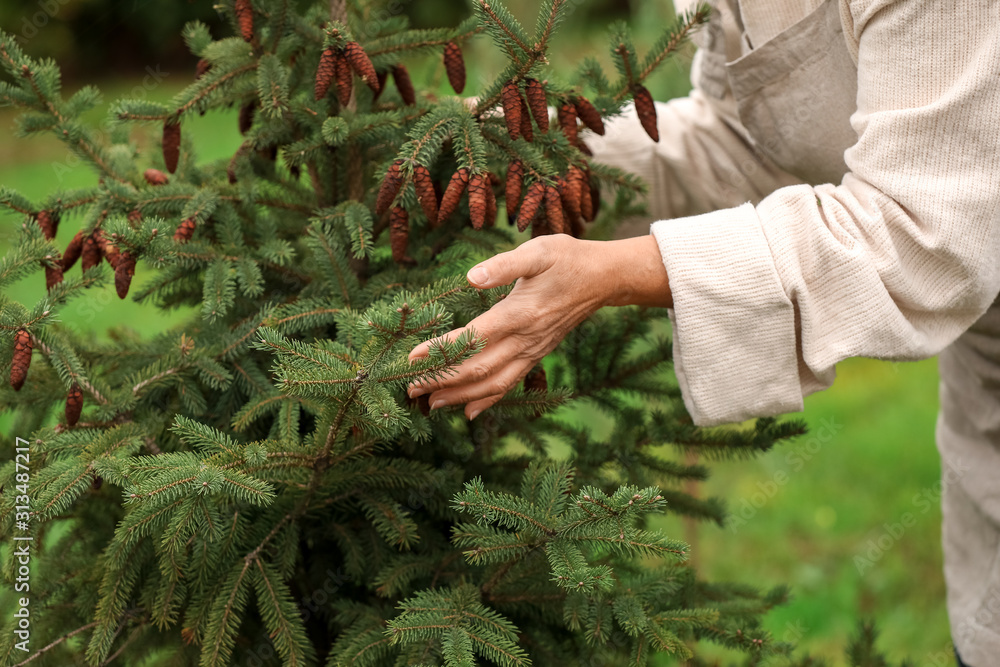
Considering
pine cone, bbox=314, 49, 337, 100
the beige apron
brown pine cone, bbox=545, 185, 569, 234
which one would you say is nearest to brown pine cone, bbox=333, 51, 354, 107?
pine cone, bbox=314, 49, 337, 100

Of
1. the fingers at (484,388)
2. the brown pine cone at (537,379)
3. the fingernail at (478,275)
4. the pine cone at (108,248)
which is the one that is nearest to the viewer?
the fingernail at (478,275)

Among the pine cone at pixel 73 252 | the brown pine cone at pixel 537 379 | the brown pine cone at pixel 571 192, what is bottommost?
the brown pine cone at pixel 537 379

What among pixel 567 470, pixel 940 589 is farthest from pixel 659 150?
pixel 940 589

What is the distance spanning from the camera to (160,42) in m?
10.2

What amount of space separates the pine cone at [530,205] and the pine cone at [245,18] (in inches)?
24.1

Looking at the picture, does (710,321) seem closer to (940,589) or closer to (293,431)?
(293,431)

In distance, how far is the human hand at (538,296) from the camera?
120 centimetres

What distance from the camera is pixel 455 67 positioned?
1544 mm

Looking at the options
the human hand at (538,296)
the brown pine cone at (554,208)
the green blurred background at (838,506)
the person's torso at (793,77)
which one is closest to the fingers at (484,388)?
the human hand at (538,296)

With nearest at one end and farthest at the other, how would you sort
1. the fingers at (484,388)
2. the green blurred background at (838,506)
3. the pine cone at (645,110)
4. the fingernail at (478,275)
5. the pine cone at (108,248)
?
the fingernail at (478,275) → the fingers at (484,388) → the pine cone at (108,248) → the pine cone at (645,110) → the green blurred background at (838,506)

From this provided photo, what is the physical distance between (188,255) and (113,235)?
15 centimetres

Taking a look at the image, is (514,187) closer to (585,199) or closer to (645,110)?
(585,199)

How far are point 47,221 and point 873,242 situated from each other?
1549mm

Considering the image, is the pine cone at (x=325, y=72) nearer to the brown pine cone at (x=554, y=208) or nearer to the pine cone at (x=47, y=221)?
the brown pine cone at (x=554, y=208)
